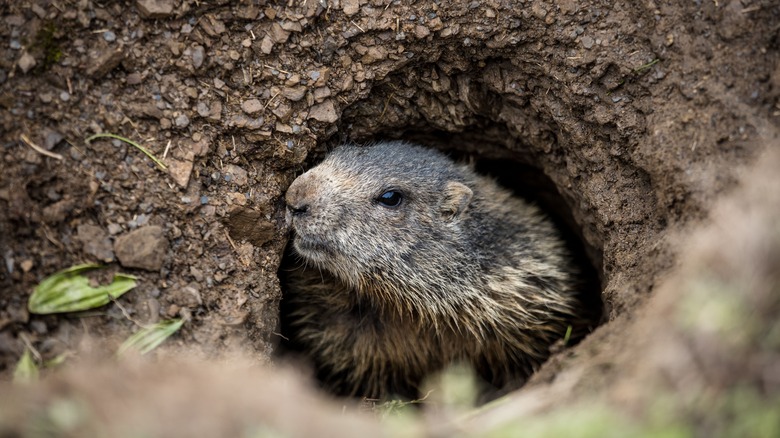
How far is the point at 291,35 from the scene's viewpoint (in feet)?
18.3

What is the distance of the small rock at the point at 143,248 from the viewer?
485cm

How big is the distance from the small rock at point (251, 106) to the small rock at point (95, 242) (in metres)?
1.59

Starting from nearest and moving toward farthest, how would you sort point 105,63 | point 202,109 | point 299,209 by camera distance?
point 105,63
point 202,109
point 299,209

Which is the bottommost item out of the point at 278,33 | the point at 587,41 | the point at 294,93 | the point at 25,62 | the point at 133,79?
the point at 25,62

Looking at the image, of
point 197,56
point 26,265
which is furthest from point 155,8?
point 26,265

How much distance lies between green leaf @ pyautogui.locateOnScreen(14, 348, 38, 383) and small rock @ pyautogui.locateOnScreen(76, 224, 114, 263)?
0.82 m

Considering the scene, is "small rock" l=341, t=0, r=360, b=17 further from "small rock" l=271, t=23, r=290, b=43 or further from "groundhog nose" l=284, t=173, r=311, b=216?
"groundhog nose" l=284, t=173, r=311, b=216

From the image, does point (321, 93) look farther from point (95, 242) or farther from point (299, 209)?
point (95, 242)

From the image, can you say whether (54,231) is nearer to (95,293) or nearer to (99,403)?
(95,293)

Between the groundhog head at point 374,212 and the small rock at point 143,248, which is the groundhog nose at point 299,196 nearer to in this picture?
the groundhog head at point 374,212

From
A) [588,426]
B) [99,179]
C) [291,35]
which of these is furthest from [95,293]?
[588,426]

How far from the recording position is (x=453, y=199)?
6.12 meters

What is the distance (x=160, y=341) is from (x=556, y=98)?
4.15m

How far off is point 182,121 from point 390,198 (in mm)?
1975
